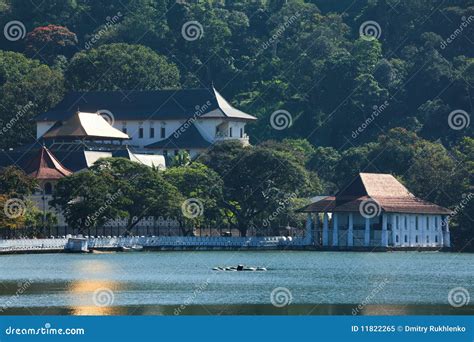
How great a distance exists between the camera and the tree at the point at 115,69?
17638cm

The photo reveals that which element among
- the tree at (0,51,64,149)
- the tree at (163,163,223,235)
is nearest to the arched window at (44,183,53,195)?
the tree at (163,163,223,235)

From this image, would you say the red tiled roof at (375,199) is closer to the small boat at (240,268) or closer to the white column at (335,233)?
the white column at (335,233)

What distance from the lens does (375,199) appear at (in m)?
128

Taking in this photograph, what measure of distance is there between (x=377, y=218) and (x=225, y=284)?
51.3 m

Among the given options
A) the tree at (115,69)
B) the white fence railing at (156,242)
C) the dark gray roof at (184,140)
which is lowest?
the white fence railing at (156,242)

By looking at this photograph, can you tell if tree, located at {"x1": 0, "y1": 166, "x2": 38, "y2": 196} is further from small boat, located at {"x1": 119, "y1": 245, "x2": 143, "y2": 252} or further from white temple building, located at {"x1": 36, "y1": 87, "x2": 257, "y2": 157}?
white temple building, located at {"x1": 36, "y1": 87, "x2": 257, "y2": 157}

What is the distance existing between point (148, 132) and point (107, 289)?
3728 inches

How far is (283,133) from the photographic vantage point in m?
180

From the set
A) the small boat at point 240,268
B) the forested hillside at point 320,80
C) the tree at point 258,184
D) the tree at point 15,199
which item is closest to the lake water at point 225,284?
the small boat at point 240,268

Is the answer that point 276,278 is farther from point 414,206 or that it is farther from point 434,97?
point 434,97

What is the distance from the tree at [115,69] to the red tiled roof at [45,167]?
34069mm

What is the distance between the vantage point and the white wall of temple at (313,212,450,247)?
12900cm

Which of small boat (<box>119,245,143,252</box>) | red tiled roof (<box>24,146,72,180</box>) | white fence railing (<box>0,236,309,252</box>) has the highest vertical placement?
red tiled roof (<box>24,146,72,180</box>)

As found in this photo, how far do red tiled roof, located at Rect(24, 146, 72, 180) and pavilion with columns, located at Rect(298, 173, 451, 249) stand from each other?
20.9 meters
